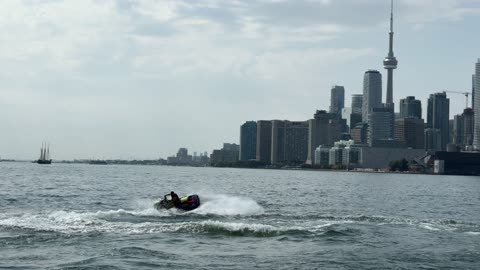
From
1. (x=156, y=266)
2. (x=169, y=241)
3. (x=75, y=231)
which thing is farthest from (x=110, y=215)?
(x=156, y=266)

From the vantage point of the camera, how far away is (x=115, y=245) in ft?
118

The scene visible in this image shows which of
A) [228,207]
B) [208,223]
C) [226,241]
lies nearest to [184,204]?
[228,207]

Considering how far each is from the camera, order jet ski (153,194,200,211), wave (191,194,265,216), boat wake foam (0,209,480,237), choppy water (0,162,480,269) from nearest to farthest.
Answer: choppy water (0,162,480,269)
boat wake foam (0,209,480,237)
wave (191,194,265,216)
jet ski (153,194,200,211)

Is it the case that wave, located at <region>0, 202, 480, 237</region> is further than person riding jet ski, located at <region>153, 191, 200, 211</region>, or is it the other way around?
person riding jet ski, located at <region>153, 191, 200, 211</region>

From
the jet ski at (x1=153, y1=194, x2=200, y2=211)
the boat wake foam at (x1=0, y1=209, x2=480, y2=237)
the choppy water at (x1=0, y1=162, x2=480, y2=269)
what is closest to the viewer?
the choppy water at (x1=0, y1=162, x2=480, y2=269)

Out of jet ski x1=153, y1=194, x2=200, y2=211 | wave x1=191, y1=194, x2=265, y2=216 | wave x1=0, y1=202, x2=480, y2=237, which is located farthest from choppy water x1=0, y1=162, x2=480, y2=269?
jet ski x1=153, y1=194, x2=200, y2=211

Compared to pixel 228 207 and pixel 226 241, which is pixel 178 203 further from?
pixel 226 241

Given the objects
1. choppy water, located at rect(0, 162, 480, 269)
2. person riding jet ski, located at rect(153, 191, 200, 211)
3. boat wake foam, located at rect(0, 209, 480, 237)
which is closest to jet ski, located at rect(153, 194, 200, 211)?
person riding jet ski, located at rect(153, 191, 200, 211)

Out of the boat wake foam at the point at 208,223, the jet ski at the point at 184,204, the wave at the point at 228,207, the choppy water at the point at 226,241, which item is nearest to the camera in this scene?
the choppy water at the point at 226,241

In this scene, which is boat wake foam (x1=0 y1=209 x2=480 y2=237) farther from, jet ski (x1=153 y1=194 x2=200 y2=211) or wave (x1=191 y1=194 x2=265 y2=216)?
jet ski (x1=153 y1=194 x2=200 y2=211)

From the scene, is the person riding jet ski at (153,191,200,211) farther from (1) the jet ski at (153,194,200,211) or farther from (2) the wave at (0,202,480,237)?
(2) the wave at (0,202,480,237)

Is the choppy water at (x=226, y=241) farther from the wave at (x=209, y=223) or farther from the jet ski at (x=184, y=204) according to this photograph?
the jet ski at (x=184, y=204)

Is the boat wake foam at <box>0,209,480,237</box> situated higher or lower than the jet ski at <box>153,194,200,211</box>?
lower

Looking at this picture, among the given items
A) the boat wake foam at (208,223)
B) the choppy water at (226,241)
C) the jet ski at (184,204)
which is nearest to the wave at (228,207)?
the boat wake foam at (208,223)
